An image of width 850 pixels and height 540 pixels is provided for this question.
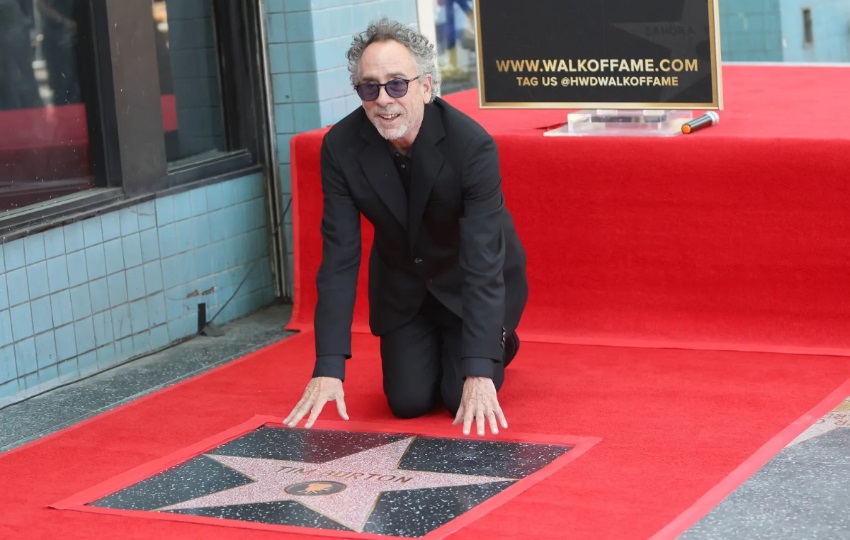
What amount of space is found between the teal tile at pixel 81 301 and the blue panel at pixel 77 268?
0.07 feet

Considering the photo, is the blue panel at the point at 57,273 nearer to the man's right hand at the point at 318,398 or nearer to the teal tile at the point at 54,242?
the teal tile at the point at 54,242

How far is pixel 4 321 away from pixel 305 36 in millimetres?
1689

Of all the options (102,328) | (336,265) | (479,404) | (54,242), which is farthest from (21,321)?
(479,404)

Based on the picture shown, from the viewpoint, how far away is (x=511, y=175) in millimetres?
4773

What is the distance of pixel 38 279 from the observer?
445cm

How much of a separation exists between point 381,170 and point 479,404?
729 millimetres

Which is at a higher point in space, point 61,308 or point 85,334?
point 61,308

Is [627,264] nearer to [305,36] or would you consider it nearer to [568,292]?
[568,292]

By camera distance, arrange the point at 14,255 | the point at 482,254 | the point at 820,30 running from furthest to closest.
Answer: the point at 820,30 < the point at 14,255 < the point at 482,254

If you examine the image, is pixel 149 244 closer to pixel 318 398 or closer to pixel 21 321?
pixel 21 321

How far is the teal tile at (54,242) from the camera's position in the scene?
4.47m

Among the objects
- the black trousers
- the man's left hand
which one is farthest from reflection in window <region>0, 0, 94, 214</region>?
the man's left hand

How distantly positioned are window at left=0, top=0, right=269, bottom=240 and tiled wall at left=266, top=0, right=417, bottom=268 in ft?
0.30

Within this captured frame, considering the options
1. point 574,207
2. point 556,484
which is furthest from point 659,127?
point 556,484
